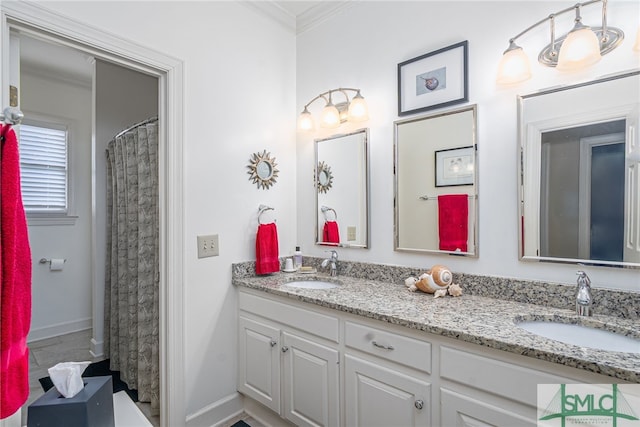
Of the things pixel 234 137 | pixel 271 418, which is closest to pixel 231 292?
pixel 271 418

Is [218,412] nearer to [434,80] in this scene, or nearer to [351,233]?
[351,233]

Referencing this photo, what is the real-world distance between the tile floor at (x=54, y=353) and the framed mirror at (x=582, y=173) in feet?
10.8

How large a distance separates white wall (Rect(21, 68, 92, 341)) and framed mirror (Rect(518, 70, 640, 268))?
12.9 ft

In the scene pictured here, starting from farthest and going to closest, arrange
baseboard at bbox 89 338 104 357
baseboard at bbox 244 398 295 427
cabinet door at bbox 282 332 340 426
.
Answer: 1. baseboard at bbox 89 338 104 357
2. baseboard at bbox 244 398 295 427
3. cabinet door at bbox 282 332 340 426

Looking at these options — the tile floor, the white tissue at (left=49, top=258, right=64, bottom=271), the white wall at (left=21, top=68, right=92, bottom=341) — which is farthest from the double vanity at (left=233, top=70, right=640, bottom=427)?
the white wall at (left=21, top=68, right=92, bottom=341)

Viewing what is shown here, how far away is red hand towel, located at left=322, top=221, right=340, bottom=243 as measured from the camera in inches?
88.3

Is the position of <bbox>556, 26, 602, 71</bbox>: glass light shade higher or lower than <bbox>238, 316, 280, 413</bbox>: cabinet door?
higher

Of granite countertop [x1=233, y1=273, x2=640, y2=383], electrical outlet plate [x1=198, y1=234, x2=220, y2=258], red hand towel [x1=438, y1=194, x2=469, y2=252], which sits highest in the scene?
red hand towel [x1=438, y1=194, x2=469, y2=252]

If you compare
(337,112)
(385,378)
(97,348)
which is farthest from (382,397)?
(97,348)

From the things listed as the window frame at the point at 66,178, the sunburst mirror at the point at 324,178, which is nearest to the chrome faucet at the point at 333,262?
the sunburst mirror at the point at 324,178

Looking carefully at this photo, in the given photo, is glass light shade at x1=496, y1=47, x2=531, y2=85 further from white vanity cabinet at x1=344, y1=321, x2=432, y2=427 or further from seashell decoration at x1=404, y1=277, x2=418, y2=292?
white vanity cabinet at x1=344, y1=321, x2=432, y2=427

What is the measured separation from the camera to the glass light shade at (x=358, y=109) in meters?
2.01

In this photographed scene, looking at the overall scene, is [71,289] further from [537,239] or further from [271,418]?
[537,239]

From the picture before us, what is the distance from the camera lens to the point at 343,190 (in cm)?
220
